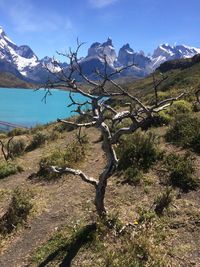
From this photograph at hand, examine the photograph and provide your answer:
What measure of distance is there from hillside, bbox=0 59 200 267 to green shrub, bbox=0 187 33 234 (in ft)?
0.11

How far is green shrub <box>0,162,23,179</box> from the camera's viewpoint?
2141 cm

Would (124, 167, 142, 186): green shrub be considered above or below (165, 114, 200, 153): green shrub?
below

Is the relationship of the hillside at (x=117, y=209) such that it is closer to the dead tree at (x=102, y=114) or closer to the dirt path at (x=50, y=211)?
the dirt path at (x=50, y=211)

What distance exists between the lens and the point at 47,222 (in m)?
14.4

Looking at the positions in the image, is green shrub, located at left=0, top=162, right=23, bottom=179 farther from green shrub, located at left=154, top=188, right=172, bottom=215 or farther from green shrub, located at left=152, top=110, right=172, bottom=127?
green shrub, located at left=154, top=188, right=172, bottom=215

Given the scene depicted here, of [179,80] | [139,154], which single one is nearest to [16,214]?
[139,154]

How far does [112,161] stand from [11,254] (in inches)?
172

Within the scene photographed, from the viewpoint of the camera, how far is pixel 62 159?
20.8 metres

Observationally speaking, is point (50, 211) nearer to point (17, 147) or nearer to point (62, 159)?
point (62, 159)

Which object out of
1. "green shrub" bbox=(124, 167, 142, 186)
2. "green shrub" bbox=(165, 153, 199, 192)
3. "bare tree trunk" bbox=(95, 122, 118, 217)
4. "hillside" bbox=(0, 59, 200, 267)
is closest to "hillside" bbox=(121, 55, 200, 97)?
"bare tree trunk" bbox=(95, 122, 118, 217)

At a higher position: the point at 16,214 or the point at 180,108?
the point at 180,108

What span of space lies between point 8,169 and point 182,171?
392 inches

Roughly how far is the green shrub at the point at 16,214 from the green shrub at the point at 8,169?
6.18m

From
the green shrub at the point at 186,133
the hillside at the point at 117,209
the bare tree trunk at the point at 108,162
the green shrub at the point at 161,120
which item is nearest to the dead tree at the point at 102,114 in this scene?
the bare tree trunk at the point at 108,162
